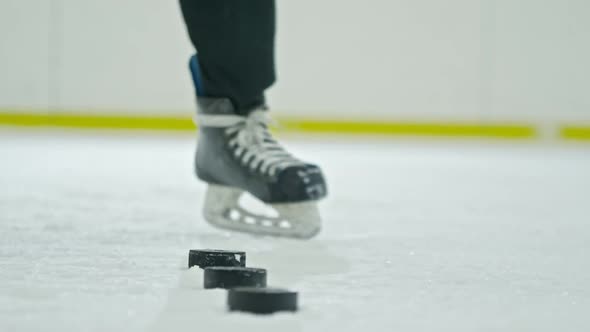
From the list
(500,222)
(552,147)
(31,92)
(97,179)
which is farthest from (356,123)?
(500,222)

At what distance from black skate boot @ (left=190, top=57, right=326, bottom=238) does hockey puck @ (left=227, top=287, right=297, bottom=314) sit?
62 cm

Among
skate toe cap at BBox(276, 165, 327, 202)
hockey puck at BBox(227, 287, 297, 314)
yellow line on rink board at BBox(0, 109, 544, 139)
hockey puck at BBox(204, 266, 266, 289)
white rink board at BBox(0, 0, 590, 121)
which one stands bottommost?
yellow line on rink board at BBox(0, 109, 544, 139)

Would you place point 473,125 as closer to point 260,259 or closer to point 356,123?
point 356,123

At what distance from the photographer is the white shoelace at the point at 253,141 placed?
157cm

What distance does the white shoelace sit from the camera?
1568 mm

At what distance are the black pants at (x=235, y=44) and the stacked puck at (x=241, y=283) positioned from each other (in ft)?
1.73

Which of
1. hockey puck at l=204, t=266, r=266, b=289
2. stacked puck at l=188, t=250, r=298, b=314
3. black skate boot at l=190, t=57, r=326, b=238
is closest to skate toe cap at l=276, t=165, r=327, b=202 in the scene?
black skate boot at l=190, t=57, r=326, b=238

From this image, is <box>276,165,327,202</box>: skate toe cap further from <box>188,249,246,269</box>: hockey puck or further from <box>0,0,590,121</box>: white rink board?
<box>0,0,590,121</box>: white rink board

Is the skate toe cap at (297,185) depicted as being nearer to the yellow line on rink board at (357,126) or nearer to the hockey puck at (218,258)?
the hockey puck at (218,258)

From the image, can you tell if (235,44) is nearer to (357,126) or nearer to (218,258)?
(218,258)

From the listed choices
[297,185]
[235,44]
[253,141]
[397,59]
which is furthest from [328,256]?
[397,59]

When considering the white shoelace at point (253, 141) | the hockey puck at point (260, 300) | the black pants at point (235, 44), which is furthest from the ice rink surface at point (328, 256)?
the black pants at point (235, 44)

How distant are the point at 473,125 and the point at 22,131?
2510 mm

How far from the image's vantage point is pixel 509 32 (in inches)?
233
